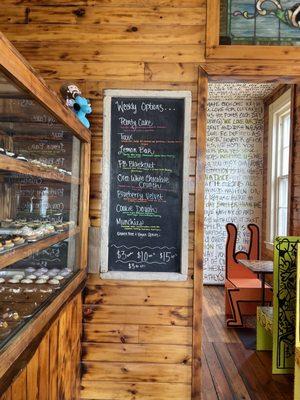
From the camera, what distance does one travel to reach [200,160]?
251 cm

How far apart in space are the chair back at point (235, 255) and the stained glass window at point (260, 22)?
2.51 metres

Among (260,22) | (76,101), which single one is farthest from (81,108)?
(260,22)

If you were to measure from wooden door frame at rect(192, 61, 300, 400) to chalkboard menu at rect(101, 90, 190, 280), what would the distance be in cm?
10

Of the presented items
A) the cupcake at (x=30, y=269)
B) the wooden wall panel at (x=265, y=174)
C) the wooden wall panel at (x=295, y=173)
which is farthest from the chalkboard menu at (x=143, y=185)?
the wooden wall panel at (x=265, y=174)

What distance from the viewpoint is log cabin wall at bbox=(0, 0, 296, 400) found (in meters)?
2.51

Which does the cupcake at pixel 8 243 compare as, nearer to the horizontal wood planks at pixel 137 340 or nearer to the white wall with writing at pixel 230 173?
the horizontal wood planks at pixel 137 340

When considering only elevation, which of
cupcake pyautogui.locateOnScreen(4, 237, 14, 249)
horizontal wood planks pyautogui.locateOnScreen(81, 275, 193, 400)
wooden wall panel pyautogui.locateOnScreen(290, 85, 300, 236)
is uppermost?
wooden wall panel pyautogui.locateOnScreen(290, 85, 300, 236)

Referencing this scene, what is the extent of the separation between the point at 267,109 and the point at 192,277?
14.3ft

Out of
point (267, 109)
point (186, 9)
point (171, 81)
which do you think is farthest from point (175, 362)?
point (267, 109)

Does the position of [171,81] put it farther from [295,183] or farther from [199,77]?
[295,183]

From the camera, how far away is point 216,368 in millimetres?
3168

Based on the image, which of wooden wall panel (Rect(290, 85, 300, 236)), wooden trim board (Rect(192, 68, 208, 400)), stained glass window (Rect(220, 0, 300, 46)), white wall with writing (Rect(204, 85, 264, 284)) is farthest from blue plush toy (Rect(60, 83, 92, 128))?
white wall with writing (Rect(204, 85, 264, 284))

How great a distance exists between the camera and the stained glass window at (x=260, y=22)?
8.14 ft

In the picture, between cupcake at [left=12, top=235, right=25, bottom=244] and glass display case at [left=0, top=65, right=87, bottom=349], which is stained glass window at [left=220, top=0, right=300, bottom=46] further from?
cupcake at [left=12, top=235, right=25, bottom=244]
